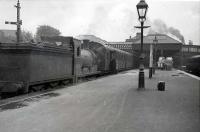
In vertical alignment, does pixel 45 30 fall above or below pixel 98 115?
above

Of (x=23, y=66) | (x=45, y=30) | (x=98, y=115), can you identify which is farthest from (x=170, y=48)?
(x=98, y=115)

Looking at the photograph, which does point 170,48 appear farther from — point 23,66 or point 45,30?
point 23,66

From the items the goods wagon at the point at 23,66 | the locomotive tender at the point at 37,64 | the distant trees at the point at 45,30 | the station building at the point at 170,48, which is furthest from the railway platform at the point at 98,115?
the distant trees at the point at 45,30

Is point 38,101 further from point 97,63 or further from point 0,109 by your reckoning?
point 97,63

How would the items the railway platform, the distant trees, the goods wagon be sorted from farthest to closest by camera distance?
the distant trees, the goods wagon, the railway platform

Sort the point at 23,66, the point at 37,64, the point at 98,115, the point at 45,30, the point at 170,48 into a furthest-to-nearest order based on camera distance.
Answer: the point at 45,30 < the point at 170,48 < the point at 37,64 < the point at 23,66 < the point at 98,115

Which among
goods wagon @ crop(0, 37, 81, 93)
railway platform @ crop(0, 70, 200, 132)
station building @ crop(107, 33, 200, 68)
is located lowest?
railway platform @ crop(0, 70, 200, 132)

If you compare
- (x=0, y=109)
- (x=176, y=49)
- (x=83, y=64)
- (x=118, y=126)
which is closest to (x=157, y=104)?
(x=118, y=126)

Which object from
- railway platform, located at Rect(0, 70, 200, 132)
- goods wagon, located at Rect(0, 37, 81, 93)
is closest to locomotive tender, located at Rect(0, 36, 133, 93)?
goods wagon, located at Rect(0, 37, 81, 93)

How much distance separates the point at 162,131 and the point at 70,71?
1012 centimetres

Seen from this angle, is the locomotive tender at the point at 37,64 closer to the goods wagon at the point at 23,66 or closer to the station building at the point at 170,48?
the goods wagon at the point at 23,66

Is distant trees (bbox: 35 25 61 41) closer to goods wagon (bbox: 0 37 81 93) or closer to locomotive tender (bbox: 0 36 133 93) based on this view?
locomotive tender (bbox: 0 36 133 93)

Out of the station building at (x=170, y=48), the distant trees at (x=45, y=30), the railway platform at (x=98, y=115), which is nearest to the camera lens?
the railway platform at (x=98, y=115)

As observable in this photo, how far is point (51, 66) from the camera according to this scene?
495 inches
